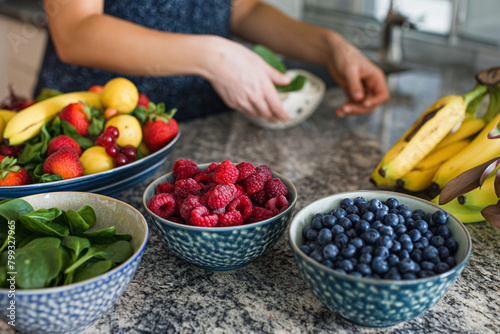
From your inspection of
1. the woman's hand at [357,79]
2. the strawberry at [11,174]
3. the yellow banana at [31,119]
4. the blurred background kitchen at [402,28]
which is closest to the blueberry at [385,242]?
the strawberry at [11,174]

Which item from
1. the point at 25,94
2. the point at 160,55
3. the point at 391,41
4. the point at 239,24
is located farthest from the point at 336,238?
the point at 25,94

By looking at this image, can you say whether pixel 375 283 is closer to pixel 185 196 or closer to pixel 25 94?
pixel 185 196

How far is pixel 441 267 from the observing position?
0.53 meters

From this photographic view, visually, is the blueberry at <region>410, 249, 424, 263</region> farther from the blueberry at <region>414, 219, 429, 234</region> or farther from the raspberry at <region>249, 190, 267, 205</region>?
the raspberry at <region>249, 190, 267, 205</region>

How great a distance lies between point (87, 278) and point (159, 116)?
504 mm

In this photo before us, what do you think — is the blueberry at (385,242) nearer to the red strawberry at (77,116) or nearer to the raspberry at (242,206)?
the raspberry at (242,206)

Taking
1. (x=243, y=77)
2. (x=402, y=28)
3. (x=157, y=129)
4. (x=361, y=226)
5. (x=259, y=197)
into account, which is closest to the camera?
(x=361, y=226)

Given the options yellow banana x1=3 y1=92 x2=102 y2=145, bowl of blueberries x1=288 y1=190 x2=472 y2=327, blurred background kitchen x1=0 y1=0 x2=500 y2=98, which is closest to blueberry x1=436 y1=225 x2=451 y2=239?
bowl of blueberries x1=288 y1=190 x2=472 y2=327

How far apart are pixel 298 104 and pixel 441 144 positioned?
438mm

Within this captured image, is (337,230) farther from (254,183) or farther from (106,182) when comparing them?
(106,182)

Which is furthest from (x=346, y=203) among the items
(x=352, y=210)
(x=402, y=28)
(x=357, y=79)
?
(x=402, y=28)

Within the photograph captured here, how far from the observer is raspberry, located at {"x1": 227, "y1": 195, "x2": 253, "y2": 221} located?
636mm

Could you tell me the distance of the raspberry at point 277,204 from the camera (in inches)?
25.8

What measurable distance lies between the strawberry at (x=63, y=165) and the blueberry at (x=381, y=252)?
1.77 ft
